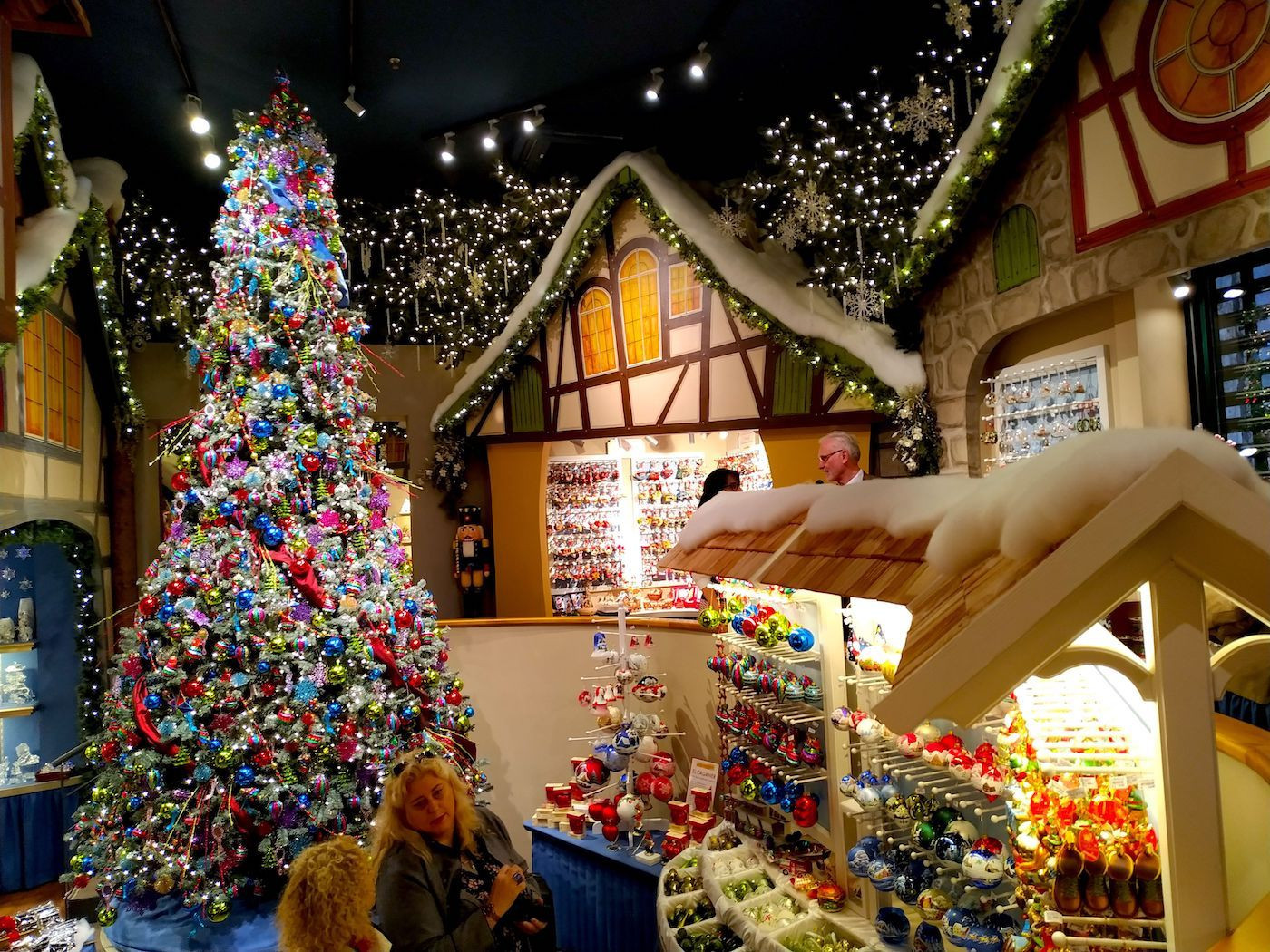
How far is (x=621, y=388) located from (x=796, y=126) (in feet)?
8.44

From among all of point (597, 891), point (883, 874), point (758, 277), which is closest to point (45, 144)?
point (758, 277)

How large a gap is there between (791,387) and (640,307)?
1.78 meters

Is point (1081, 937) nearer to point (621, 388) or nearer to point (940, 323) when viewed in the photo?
point (940, 323)

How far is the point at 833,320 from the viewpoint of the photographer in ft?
17.9

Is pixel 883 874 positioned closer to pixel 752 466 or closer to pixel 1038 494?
pixel 1038 494

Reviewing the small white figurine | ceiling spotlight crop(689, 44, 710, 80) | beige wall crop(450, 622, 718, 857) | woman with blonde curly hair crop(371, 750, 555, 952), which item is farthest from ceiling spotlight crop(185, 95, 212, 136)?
woman with blonde curly hair crop(371, 750, 555, 952)

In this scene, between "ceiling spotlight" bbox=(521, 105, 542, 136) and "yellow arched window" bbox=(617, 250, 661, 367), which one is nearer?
"ceiling spotlight" bbox=(521, 105, 542, 136)

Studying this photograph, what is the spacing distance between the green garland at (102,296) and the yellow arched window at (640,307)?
4019 mm

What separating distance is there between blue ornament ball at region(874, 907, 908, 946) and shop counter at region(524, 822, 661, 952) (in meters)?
1.70

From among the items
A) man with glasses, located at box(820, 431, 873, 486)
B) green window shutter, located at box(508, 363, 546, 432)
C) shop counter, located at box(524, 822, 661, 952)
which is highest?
green window shutter, located at box(508, 363, 546, 432)

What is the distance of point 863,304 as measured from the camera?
17.5 ft

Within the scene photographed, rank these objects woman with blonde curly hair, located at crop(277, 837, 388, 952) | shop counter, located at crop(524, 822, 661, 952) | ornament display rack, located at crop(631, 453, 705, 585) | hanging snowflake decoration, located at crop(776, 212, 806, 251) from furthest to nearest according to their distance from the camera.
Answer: ornament display rack, located at crop(631, 453, 705, 585), hanging snowflake decoration, located at crop(776, 212, 806, 251), shop counter, located at crop(524, 822, 661, 952), woman with blonde curly hair, located at crop(277, 837, 388, 952)

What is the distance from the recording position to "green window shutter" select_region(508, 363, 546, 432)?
808 cm

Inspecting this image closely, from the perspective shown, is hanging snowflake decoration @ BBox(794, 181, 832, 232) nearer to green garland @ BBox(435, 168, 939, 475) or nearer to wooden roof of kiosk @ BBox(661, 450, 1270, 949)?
green garland @ BBox(435, 168, 939, 475)
